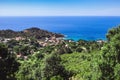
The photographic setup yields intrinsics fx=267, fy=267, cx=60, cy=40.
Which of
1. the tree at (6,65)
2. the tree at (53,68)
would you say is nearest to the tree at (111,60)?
the tree at (6,65)

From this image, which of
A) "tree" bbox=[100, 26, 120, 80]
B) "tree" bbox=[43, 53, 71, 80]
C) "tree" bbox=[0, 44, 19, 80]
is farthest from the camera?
"tree" bbox=[43, 53, 71, 80]

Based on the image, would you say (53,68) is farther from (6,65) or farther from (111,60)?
(111,60)

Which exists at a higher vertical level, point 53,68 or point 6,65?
point 6,65

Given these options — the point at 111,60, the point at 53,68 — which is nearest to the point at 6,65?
the point at 53,68

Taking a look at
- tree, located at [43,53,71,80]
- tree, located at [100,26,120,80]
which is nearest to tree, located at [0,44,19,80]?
tree, located at [43,53,71,80]

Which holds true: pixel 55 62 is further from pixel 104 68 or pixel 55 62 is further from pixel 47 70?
pixel 104 68

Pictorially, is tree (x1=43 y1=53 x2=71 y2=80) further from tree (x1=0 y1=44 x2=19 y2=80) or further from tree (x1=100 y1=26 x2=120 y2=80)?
tree (x1=100 y1=26 x2=120 y2=80)

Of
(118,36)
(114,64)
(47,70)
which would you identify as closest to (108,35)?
(118,36)

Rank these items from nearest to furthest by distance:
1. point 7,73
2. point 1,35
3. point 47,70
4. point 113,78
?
Answer: point 113,78 → point 7,73 → point 47,70 → point 1,35

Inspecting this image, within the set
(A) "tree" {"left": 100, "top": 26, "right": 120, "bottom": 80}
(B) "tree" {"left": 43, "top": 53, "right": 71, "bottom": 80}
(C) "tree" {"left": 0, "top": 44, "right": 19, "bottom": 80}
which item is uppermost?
(A) "tree" {"left": 100, "top": 26, "right": 120, "bottom": 80}

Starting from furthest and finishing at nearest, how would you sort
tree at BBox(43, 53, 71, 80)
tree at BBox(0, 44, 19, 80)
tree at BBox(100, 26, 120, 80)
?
1. tree at BBox(43, 53, 71, 80)
2. tree at BBox(0, 44, 19, 80)
3. tree at BBox(100, 26, 120, 80)

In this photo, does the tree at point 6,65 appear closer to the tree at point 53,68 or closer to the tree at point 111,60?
the tree at point 53,68
